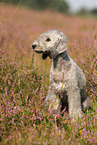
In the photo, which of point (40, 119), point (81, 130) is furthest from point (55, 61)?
point (81, 130)

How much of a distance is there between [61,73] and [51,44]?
1.50 feet

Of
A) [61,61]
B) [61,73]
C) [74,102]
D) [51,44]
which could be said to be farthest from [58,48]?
[74,102]

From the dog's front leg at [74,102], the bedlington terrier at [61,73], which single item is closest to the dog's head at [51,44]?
the bedlington terrier at [61,73]

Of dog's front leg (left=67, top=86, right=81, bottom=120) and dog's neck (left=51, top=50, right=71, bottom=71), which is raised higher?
dog's neck (left=51, top=50, right=71, bottom=71)

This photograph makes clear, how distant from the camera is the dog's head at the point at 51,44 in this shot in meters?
2.35

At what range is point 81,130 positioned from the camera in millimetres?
2248

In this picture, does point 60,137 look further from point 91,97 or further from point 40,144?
point 91,97

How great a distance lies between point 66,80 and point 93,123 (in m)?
0.71

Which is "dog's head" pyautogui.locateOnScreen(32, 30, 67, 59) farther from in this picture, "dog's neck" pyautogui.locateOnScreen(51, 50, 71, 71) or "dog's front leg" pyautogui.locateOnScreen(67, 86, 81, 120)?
"dog's front leg" pyautogui.locateOnScreen(67, 86, 81, 120)

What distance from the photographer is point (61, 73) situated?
101 inches

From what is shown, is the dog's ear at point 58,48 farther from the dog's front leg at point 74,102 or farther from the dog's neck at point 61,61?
the dog's front leg at point 74,102

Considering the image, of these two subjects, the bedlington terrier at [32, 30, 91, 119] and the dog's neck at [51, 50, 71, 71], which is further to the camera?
the dog's neck at [51, 50, 71, 71]

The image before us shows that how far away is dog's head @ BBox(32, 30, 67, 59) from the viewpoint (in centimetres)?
235

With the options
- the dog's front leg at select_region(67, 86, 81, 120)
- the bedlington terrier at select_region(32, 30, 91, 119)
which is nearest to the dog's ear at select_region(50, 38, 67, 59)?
the bedlington terrier at select_region(32, 30, 91, 119)
